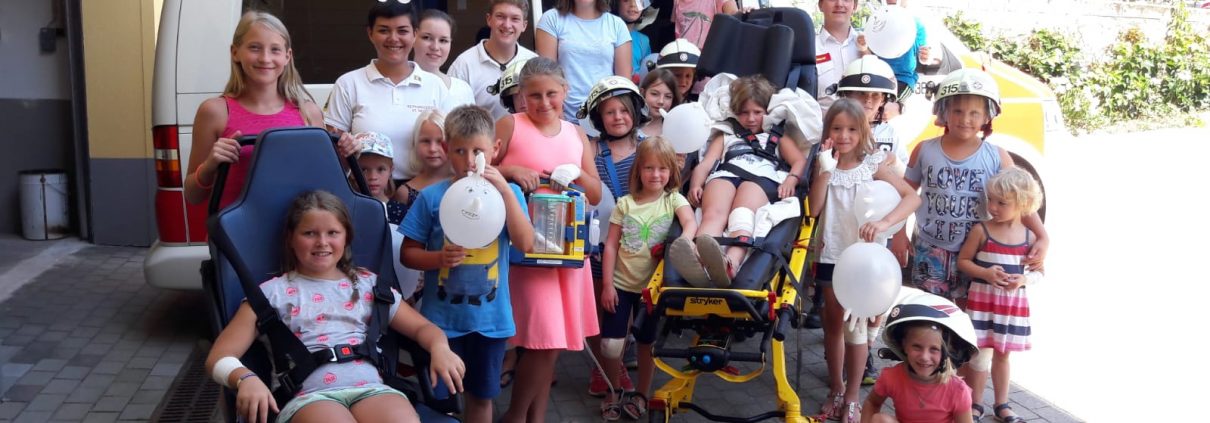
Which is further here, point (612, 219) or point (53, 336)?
point (53, 336)

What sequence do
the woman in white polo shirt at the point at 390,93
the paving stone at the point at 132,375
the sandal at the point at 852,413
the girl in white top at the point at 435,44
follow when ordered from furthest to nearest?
the paving stone at the point at 132,375 < the girl in white top at the point at 435,44 < the sandal at the point at 852,413 < the woman in white polo shirt at the point at 390,93

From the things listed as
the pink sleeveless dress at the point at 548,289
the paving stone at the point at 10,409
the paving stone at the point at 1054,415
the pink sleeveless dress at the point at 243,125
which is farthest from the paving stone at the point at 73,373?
the paving stone at the point at 1054,415

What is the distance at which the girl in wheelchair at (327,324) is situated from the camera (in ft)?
10.2

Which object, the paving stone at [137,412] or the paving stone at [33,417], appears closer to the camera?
the paving stone at [33,417]

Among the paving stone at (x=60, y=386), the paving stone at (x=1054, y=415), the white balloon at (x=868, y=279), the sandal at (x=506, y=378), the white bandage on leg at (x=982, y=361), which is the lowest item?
the paving stone at (x=60, y=386)

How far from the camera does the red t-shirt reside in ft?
11.7

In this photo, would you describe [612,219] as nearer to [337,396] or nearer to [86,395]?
[337,396]

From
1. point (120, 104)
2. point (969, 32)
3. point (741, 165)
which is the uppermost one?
point (969, 32)

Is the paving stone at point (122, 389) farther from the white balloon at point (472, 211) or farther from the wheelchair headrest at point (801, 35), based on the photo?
the wheelchair headrest at point (801, 35)

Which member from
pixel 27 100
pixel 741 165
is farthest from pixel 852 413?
pixel 27 100

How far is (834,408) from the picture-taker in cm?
474

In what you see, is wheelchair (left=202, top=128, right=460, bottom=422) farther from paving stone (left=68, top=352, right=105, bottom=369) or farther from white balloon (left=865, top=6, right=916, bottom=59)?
white balloon (left=865, top=6, right=916, bottom=59)

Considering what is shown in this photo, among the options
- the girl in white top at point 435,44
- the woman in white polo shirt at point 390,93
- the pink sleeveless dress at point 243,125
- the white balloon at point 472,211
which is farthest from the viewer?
the girl in white top at point 435,44

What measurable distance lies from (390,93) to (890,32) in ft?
8.75
